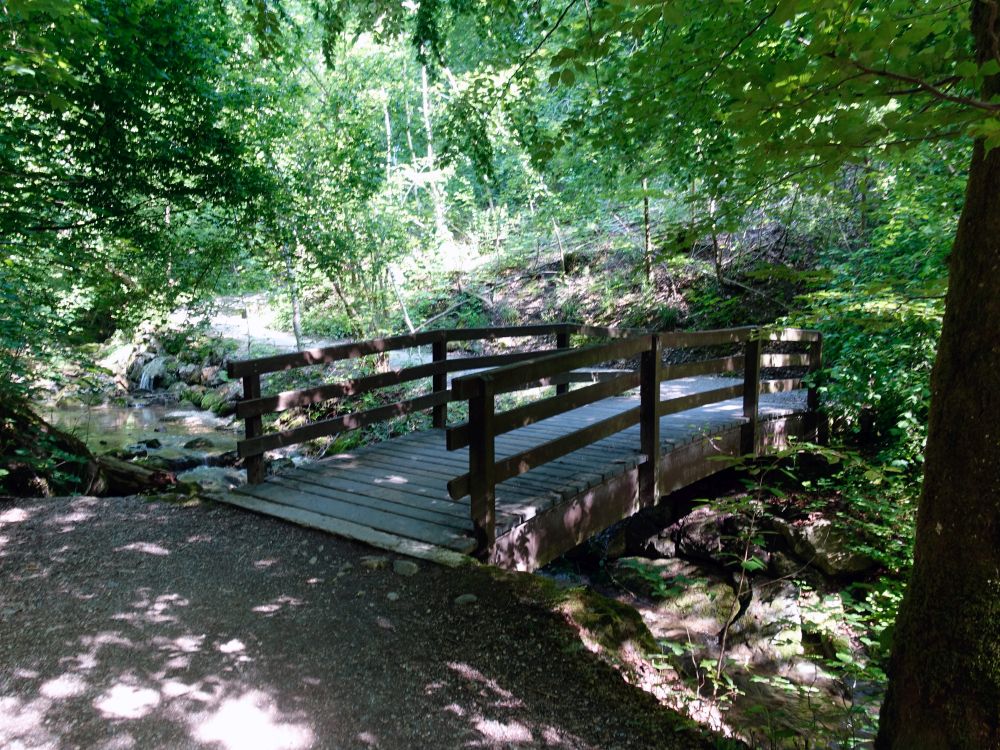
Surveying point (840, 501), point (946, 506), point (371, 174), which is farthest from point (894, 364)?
point (371, 174)

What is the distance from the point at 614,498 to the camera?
5.42m

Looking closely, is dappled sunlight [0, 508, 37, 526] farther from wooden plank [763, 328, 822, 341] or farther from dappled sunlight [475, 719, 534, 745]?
wooden plank [763, 328, 822, 341]

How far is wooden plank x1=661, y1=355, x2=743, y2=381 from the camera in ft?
19.1

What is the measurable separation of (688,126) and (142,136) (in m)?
5.75

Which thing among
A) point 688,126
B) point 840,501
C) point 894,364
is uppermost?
point 688,126

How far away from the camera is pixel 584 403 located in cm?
490

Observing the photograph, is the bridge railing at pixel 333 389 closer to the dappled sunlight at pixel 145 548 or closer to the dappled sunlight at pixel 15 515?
the dappled sunlight at pixel 145 548

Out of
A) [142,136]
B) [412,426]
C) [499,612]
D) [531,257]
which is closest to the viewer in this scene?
[499,612]

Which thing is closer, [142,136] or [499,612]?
[499,612]

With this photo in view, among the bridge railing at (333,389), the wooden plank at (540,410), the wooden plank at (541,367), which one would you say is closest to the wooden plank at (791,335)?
the wooden plank at (541,367)

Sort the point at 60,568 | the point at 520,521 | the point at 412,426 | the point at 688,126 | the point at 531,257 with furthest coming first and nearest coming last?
the point at 531,257, the point at 412,426, the point at 688,126, the point at 520,521, the point at 60,568

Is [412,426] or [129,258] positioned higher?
[129,258]

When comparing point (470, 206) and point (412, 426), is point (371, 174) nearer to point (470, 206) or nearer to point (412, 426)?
point (412, 426)

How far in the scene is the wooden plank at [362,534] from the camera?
402 cm
